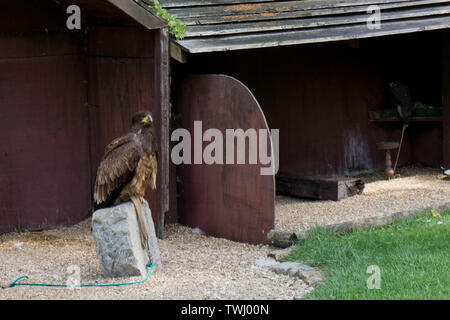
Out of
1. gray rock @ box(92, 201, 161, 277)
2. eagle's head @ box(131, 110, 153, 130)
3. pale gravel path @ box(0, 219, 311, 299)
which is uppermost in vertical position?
eagle's head @ box(131, 110, 153, 130)

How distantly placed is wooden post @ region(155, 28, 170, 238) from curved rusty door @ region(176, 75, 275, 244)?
501 millimetres

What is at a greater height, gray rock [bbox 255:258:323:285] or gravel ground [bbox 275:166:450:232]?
gravel ground [bbox 275:166:450:232]

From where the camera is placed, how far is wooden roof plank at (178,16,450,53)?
9055 mm

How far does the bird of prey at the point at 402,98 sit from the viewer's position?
12281 millimetres

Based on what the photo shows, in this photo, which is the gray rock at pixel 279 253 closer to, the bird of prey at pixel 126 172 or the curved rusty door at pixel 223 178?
the curved rusty door at pixel 223 178

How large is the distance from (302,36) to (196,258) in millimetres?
3240

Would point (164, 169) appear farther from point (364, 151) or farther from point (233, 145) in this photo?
point (364, 151)

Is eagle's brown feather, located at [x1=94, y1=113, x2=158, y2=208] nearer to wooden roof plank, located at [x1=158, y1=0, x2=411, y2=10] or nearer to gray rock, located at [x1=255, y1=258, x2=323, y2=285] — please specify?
gray rock, located at [x1=255, y1=258, x2=323, y2=285]

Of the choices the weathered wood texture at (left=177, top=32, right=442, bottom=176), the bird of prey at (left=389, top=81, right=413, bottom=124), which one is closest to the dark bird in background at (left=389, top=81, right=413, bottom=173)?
the bird of prey at (left=389, top=81, right=413, bottom=124)

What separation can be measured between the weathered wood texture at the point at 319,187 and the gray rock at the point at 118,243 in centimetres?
382

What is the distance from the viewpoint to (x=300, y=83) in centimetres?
1177

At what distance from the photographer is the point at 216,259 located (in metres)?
8.24
